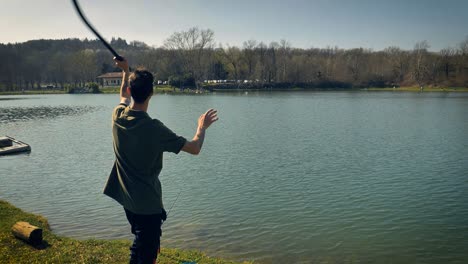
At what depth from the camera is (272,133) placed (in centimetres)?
3234

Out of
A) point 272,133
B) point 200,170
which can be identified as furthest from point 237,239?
point 272,133

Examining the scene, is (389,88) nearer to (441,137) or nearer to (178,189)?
(441,137)

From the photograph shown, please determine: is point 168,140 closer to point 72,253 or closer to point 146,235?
point 146,235

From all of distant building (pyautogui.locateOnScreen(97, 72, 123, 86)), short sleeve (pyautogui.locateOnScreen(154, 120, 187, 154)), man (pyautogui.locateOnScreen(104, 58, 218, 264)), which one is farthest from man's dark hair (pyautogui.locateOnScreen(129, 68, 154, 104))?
distant building (pyautogui.locateOnScreen(97, 72, 123, 86))

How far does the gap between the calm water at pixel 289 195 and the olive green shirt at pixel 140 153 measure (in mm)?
6060

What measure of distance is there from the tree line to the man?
124m

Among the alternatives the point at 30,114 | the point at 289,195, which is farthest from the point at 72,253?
the point at 30,114

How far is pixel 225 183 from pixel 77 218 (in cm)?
649

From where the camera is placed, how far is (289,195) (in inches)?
600

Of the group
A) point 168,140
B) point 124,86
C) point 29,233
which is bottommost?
point 29,233

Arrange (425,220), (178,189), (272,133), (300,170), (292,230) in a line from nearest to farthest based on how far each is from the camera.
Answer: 1. (292,230)
2. (425,220)
3. (178,189)
4. (300,170)
5. (272,133)

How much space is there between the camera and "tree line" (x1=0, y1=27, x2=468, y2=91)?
13288cm

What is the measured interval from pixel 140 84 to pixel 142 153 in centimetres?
74

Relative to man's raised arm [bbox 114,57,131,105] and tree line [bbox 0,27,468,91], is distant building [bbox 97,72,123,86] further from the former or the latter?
man's raised arm [bbox 114,57,131,105]
